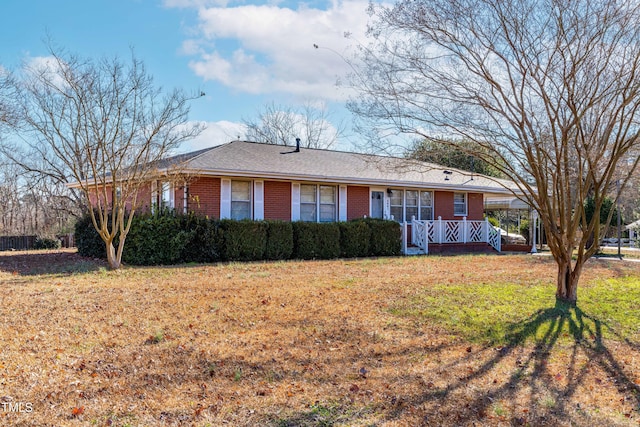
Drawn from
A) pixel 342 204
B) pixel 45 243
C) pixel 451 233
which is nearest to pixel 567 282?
→ pixel 342 204

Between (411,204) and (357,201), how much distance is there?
2.73 metres

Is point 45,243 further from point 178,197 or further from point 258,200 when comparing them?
point 258,200

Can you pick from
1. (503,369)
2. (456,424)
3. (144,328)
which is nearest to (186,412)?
(456,424)

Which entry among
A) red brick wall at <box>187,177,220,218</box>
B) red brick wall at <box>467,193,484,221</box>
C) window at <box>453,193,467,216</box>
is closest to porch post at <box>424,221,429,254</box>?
window at <box>453,193,467,216</box>

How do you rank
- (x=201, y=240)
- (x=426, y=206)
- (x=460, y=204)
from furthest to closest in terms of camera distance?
(x=460, y=204) → (x=426, y=206) → (x=201, y=240)

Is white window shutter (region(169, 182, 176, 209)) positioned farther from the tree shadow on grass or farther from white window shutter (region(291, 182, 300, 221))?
the tree shadow on grass

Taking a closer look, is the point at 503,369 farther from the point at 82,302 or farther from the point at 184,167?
the point at 184,167

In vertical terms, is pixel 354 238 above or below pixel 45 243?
above

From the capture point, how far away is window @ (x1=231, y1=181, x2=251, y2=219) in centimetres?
1483

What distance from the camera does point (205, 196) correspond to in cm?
1425

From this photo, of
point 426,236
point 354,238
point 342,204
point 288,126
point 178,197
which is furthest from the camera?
point 288,126

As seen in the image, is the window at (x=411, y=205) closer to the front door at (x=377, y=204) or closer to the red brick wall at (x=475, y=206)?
the front door at (x=377, y=204)

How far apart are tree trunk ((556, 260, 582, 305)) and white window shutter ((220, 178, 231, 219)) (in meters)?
9.57

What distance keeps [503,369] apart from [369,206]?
12.9 m
